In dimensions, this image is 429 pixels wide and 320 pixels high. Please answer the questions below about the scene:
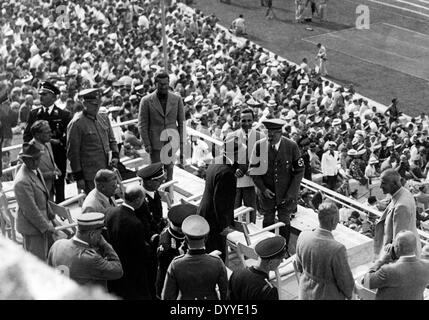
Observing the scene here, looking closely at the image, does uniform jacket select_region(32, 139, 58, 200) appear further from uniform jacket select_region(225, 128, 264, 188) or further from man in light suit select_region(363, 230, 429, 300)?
man in light suit select_region(363, 230, 429, 300)

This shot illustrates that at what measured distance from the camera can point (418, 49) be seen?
3350cm

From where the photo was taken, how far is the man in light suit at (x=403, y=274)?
554 cm

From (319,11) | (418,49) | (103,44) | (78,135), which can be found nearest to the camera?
(78,135)

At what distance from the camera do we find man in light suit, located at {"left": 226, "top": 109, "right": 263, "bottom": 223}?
344 inches

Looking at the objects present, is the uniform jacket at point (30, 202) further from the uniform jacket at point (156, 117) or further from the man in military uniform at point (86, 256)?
the uniform jacket at point (156, 117)

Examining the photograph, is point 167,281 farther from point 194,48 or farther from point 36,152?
point 194,48

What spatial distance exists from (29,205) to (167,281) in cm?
194

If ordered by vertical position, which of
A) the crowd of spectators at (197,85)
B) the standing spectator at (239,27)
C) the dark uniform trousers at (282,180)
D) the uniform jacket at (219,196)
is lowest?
the standing spectator at (239,27)

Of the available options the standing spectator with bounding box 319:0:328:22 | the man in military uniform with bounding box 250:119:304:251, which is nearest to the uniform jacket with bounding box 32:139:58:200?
the man in military uniform with bounding box 250:119:304:251

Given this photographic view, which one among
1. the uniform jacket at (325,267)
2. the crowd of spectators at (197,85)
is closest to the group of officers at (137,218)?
the uniform jacket at (325,267)

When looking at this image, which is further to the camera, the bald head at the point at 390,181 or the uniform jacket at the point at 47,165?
the uniform jacket at the point at 47,165

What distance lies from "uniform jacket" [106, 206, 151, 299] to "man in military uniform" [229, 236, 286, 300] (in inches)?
45.3
